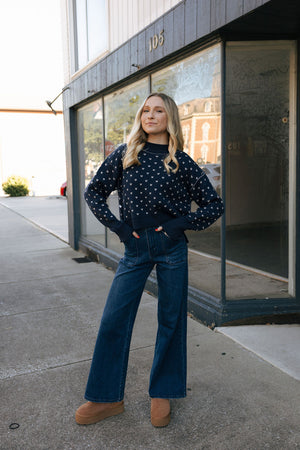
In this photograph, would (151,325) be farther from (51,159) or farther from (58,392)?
(51,159)

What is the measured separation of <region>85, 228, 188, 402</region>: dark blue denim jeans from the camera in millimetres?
2584

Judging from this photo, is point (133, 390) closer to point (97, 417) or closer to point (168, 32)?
point (97, 417)

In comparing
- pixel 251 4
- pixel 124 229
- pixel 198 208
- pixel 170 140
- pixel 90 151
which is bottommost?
pixel 124 229

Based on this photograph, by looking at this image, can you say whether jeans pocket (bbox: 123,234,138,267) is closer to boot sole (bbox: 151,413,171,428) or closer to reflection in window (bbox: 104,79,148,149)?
boot sole (bbox: 151,413,171,428)

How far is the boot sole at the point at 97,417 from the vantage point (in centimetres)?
261

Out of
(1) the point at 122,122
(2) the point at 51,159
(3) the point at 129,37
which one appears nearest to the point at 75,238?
(1) the point at 122,122

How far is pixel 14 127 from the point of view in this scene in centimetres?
3206

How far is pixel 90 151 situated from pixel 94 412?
5.77 metres

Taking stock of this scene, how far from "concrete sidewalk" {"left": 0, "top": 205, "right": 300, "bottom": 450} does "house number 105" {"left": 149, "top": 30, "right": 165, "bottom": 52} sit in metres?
2.91

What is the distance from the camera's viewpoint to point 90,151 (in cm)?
780

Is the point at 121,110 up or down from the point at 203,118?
up

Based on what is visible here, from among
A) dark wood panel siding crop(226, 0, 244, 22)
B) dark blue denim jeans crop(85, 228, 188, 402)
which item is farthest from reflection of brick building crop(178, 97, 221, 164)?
dark blue denim jeans crop(85, 228, 188, 402)

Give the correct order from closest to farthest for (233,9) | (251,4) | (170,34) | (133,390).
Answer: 1. (133,390)
2. (251,4)
3. (233,9)
4. (170,34)

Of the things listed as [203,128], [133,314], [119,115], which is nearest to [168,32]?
[203,128]
